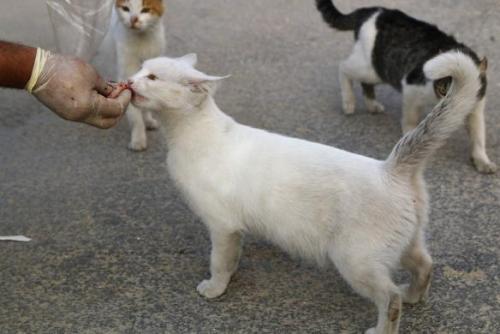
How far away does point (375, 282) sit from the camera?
242 cm

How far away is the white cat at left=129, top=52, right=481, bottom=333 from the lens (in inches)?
95.0

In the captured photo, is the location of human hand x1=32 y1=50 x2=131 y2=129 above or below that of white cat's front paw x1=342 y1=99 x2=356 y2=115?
above

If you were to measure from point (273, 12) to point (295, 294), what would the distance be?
3692mm

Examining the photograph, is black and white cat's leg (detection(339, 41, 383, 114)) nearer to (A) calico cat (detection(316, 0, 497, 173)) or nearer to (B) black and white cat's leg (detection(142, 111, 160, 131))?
(A) calico cat (detection(316, 0, 497, 173))

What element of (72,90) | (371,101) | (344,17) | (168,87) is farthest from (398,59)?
(72,90)

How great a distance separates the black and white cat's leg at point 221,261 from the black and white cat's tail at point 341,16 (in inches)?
84.5

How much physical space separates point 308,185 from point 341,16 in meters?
2.27

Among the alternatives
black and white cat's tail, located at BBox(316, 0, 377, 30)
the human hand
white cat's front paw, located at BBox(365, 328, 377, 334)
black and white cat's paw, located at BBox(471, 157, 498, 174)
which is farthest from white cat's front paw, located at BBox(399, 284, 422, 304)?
black and white cat's tail, located at BBox(316, 0, 377, 30)

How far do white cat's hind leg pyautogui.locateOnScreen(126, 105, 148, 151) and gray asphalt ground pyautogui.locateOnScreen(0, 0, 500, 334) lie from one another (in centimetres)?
6

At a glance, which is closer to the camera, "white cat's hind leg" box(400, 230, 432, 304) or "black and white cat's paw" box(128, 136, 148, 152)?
→ "white cat's hind leg" box(400, 230, 432, 304)

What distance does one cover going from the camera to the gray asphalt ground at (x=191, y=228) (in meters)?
2.78

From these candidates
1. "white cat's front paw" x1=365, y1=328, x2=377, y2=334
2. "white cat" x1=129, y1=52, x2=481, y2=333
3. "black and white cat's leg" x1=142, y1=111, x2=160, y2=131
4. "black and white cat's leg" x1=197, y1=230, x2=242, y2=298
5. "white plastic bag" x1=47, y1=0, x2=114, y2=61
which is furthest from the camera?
"white plastic bag" x1=47, y1=0, x2=114, y2=61

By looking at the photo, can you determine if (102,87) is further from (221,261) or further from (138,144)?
(138,144)

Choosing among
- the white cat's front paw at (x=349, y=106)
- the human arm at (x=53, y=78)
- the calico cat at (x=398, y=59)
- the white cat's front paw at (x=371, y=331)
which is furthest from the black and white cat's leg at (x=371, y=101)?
the human arm at (x=53, y=78)
